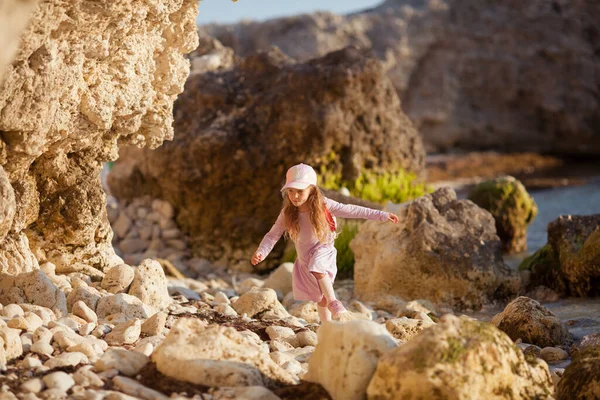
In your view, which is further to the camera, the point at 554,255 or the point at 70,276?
the point at 554,255

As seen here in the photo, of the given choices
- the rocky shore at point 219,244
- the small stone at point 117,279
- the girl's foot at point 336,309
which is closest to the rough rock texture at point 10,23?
the rocky shore at point 219,244

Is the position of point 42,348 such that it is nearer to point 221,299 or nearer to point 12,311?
point 12,311

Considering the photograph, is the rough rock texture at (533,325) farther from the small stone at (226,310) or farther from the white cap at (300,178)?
the small stone at (226,310)

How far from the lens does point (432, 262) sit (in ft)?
23.5

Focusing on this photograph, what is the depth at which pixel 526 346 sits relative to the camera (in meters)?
5.37

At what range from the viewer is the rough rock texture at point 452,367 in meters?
3.32

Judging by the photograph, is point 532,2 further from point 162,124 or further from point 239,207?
point 162,124

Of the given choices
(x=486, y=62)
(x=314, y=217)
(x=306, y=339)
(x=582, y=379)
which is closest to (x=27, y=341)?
(x=306, y=339)

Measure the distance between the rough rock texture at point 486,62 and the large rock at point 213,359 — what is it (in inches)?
697

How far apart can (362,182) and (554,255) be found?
3004 millimetres

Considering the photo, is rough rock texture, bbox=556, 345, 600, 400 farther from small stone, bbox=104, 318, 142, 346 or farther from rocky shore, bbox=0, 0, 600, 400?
small stone, bbox=104, 318, 142, 346

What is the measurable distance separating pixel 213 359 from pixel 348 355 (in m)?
0.60

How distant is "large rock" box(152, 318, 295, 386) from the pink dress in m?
1.40

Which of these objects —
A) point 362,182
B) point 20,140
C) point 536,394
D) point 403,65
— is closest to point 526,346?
point 536,394
